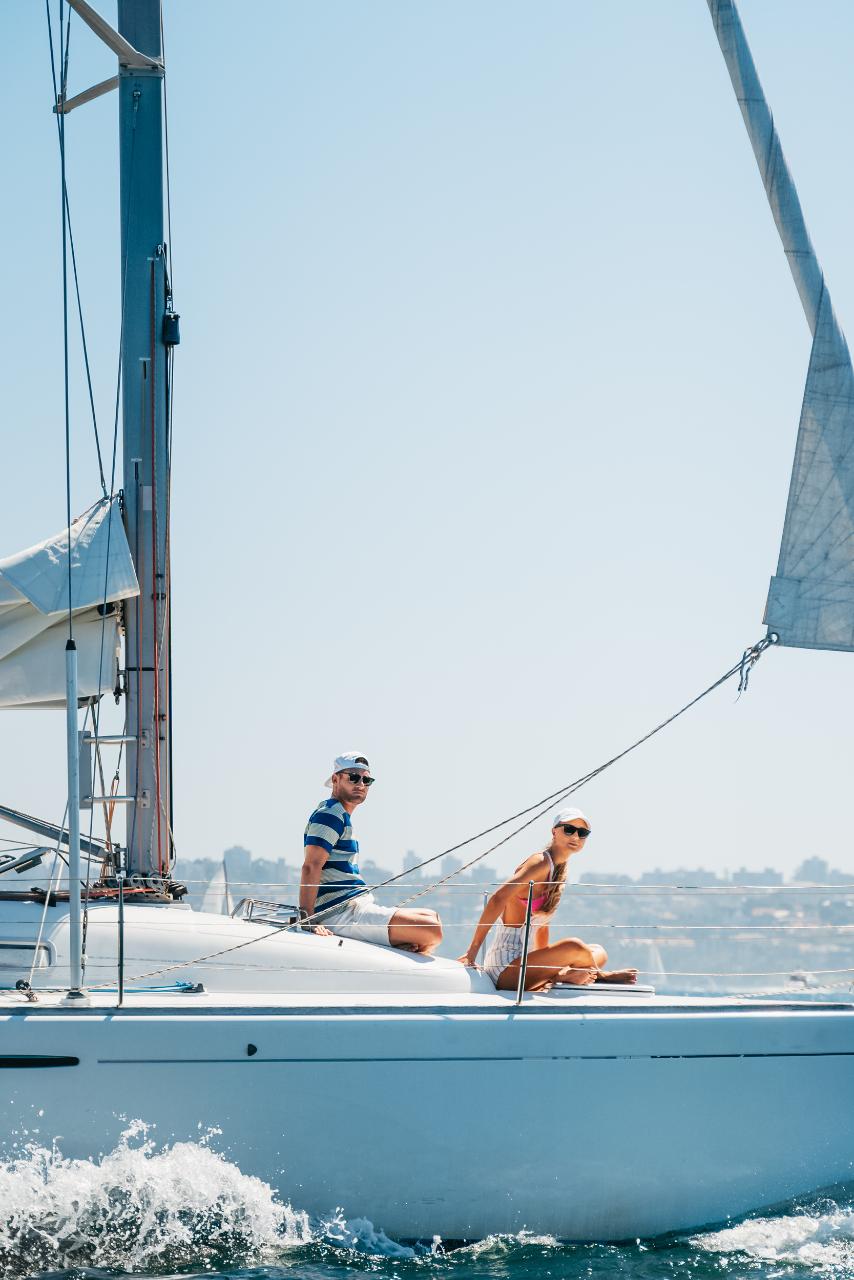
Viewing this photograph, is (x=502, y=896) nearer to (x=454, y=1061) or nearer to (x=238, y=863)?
(x=454, y=1061)

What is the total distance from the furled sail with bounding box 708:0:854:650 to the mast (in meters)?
3.26

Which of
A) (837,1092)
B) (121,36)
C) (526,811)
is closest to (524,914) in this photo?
(526,811)

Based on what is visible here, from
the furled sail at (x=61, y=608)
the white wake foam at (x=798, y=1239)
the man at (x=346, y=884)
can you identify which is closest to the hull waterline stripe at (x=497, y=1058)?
the white wake foam at (x=798, y=1239)

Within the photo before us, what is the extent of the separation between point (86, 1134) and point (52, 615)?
2.81m

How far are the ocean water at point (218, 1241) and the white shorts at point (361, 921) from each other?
4.56 feet

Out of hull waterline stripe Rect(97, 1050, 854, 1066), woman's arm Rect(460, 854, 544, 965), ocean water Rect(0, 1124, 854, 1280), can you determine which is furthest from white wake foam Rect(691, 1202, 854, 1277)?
woman's arm Rect(460, 854, 544, 965)

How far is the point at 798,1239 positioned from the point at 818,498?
10.6 ft

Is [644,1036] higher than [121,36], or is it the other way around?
[121,36]

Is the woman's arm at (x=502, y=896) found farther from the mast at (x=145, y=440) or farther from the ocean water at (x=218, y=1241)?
the mast at (x=145, y=440)

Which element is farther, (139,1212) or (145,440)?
(145,440)

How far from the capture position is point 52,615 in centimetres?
745

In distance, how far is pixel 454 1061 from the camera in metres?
5.86

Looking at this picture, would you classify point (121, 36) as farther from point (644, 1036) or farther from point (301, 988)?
point (644, 1036)

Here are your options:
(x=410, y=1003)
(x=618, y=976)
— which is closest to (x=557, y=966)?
(x=618, y=976)
